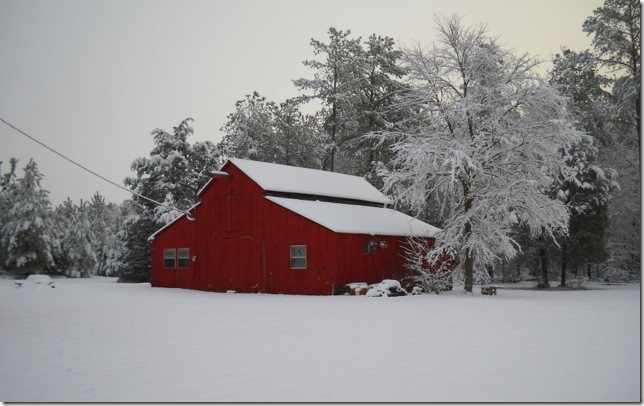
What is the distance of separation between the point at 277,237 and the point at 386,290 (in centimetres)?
543

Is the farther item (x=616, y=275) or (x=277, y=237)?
(x=616, y=275)

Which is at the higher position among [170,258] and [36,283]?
[170,258]

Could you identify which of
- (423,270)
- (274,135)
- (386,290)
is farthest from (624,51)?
(274,135)

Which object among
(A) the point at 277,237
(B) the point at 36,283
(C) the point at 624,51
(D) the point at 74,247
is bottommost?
(B) the point at 36,283

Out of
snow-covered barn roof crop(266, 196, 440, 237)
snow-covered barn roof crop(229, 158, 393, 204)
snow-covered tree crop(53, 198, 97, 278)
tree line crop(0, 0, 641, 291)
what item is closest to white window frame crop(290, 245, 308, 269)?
snow-covered barn roof crop(266, 196, 440, 237)

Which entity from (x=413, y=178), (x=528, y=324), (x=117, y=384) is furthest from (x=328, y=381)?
(x=413, y=178)

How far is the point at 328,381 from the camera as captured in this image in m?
8.23

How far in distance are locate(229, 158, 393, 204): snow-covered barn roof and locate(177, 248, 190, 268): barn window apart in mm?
5632

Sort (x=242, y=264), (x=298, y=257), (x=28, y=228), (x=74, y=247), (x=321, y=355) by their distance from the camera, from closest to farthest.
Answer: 1. (x=321, y=355)
2. (x=298, y=257)
3. (x=242, y=264)
4. (x=28, y=228)
5. (x=74, y=247)

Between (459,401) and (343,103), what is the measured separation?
3798 centimetres

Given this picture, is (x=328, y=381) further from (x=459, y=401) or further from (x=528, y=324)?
(x=528, y=324)

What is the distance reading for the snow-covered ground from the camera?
7715mm

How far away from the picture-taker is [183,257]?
30672 millimetres

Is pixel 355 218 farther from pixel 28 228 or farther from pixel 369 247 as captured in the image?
pixel 28 228
